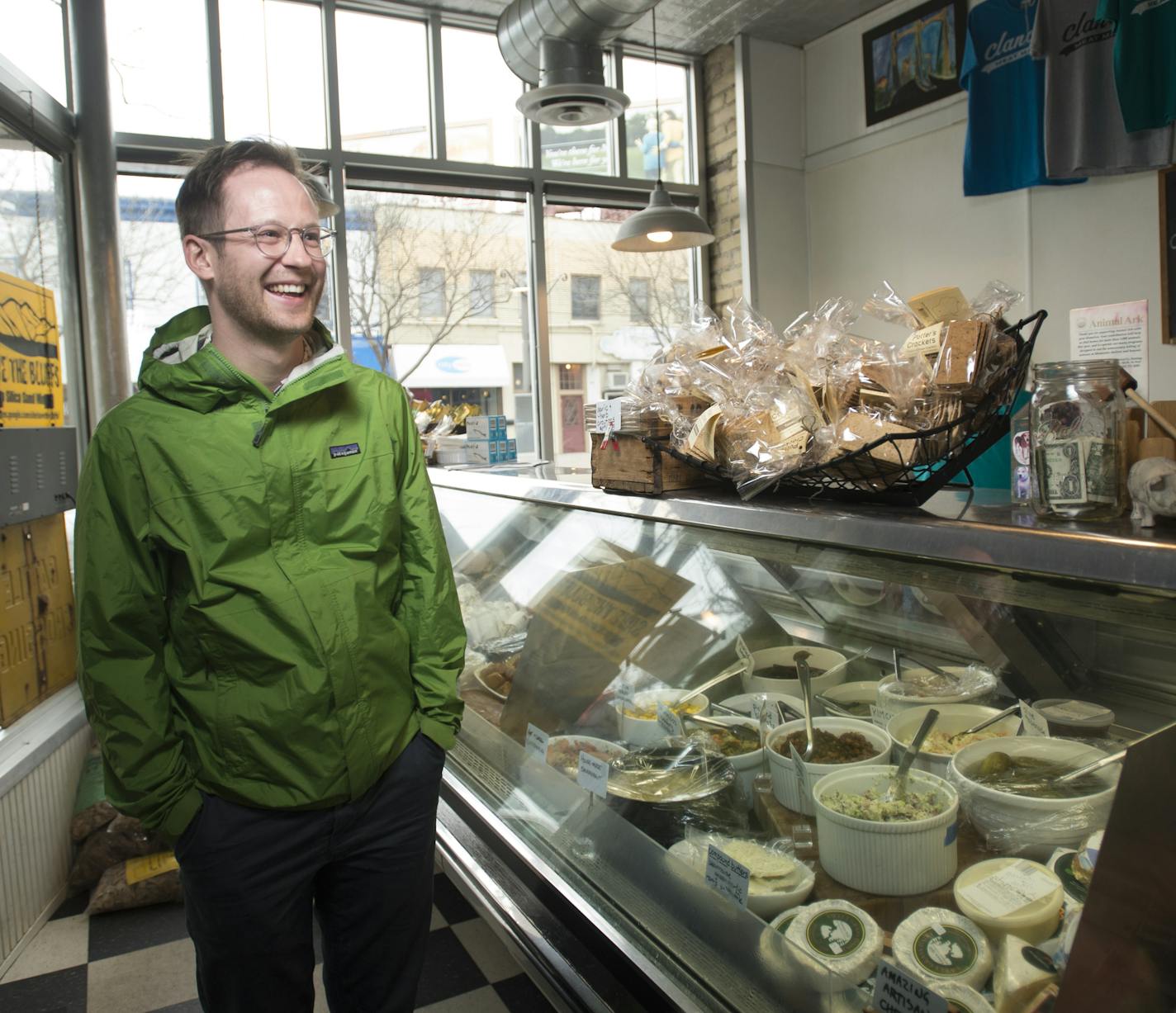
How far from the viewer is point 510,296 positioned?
6355 mm

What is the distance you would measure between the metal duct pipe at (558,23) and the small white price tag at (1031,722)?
4008 mm

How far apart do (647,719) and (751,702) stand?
0.25 meters

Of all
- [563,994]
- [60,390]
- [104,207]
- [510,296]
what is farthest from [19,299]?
[510,296]

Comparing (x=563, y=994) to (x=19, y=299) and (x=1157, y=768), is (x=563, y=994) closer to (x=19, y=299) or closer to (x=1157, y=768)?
(x=1157, y=768)

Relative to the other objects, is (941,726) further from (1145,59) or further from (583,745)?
(1145,59)

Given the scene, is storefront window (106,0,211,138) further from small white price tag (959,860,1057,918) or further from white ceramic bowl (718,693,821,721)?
small white price tag (959,860,1057,918)

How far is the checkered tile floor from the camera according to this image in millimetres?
2139

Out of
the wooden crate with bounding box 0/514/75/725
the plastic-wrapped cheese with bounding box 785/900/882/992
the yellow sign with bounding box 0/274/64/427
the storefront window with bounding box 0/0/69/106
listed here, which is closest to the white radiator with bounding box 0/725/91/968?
the wooden crate with bounding box 0/514/75/725

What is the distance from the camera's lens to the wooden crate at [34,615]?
2.77 m

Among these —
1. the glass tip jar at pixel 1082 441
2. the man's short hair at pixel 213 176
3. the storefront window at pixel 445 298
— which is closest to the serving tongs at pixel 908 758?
the glass tip jar at pixel 1082 441

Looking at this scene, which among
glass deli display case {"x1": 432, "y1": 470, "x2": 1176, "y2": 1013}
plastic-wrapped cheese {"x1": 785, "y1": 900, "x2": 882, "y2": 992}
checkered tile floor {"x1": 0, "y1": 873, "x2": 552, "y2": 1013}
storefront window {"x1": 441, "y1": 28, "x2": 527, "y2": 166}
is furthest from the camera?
storefront window {"x1": 441, "y1": 28, "x2": 527, "y2": 166}

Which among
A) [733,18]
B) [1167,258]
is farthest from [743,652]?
[733,18]

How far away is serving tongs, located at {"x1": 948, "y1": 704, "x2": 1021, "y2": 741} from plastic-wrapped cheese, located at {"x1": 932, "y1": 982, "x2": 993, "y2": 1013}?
347 millimetres

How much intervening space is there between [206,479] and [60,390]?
2.35 m
